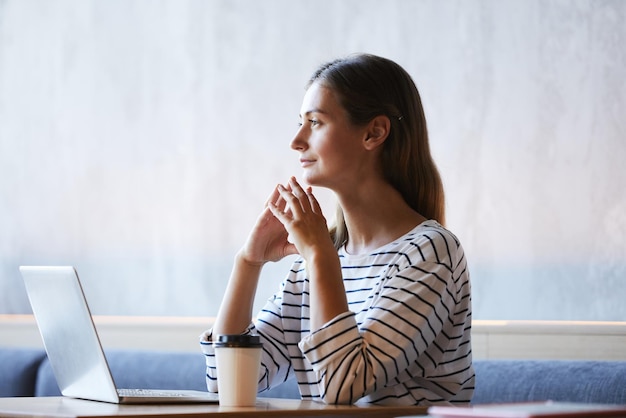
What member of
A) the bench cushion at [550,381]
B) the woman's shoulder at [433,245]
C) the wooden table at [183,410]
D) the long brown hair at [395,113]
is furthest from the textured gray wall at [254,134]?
the wooden table at [183,410]

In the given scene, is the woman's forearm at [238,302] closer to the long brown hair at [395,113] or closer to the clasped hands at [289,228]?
the clasped hands at [289,228]

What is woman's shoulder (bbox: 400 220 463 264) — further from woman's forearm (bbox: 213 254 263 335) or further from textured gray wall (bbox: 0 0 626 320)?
Result: textured gray wall (bbox: 0 0 626 320)

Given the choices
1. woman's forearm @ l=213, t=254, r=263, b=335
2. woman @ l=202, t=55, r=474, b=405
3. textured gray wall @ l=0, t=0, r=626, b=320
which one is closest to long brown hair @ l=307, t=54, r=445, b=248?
woman @ l=202, t=55, r=474, b=405

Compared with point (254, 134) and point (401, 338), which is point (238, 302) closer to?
point (401, 338)

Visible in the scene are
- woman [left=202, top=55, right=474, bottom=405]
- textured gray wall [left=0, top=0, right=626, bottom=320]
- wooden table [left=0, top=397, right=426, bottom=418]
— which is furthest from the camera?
textured gray wall [left=0, top=0, right=626, bottom=320]

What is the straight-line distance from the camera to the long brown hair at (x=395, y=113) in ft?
5.80

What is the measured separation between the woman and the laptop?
0.22 metres

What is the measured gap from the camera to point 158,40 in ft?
9.20

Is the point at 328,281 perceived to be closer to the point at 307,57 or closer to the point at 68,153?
the point at 307,57

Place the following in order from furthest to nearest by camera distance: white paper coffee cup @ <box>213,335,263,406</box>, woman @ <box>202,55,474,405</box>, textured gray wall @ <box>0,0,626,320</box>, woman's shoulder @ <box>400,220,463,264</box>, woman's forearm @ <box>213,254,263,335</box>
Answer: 1. textured gray wall @ <box>0,0,626,320</box>
2. woman's forearm @ <box>213,254,263,335</box>
3. woman's shoulder @ <box>400,220,463,264</box>
4. woman @ <box>202,55,474,405</box>
5. white paper coffee cup @ <box>213,335,263,406</box>

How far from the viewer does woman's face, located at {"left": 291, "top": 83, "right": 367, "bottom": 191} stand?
1.74 m

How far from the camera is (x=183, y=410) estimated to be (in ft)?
4.12

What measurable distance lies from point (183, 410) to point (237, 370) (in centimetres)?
13

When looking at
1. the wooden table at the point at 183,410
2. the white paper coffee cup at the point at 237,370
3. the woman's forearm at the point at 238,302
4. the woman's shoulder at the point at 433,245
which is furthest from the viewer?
the woman's forearm at the point at 238,302
